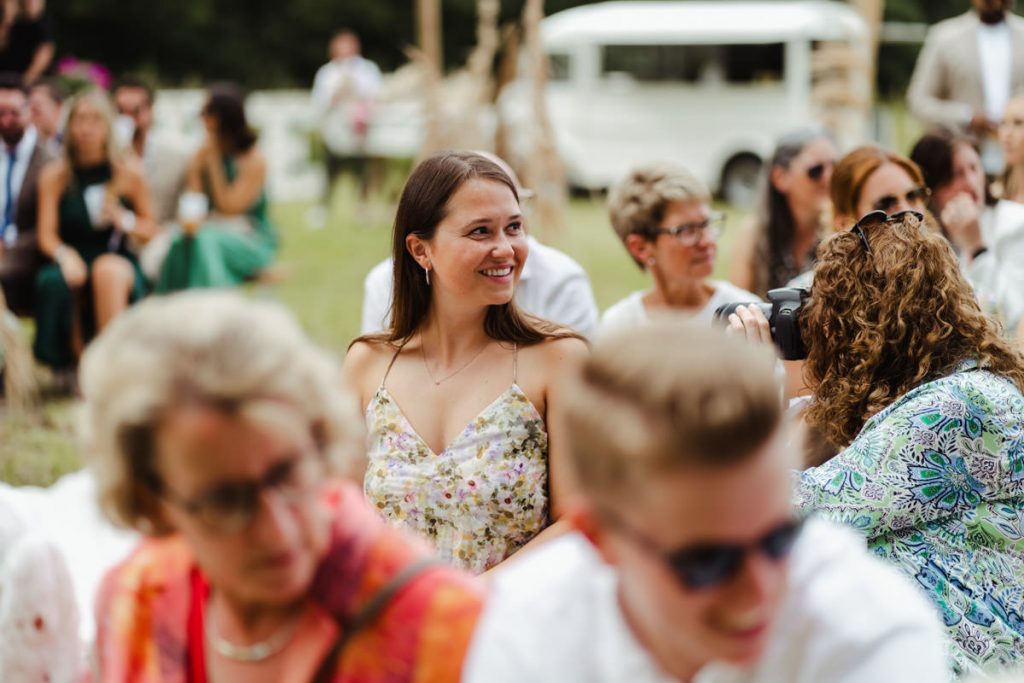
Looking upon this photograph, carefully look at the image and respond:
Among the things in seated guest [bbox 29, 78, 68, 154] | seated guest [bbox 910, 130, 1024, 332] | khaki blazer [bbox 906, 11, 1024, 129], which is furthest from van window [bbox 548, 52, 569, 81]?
seated guest [bbox 910, 130, 1024, 332]

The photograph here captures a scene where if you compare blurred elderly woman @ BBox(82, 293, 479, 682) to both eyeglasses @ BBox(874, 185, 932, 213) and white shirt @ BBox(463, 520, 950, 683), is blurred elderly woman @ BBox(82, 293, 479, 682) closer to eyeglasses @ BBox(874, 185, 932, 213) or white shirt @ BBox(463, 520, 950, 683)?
white shirt @ BBox(463, 520, 950, 683)

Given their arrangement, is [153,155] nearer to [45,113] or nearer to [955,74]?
[45,113]

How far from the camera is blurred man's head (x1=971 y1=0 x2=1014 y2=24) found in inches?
271

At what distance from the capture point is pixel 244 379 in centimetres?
145

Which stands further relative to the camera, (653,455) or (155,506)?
(155,506)

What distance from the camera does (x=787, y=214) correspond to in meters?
5.20

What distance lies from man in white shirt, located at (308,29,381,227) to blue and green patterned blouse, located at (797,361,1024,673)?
1288 cm

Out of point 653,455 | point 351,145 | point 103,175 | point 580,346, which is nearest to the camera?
point 653,455

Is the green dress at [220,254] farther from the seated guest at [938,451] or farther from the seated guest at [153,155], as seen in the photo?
the seated guest at [938,451]

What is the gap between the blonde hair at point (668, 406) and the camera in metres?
1.30

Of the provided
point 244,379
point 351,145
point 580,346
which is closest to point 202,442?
point 244,379

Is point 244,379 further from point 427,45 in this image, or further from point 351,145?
point 351,145

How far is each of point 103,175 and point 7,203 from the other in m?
0.64

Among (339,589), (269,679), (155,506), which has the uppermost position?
(155,506)
